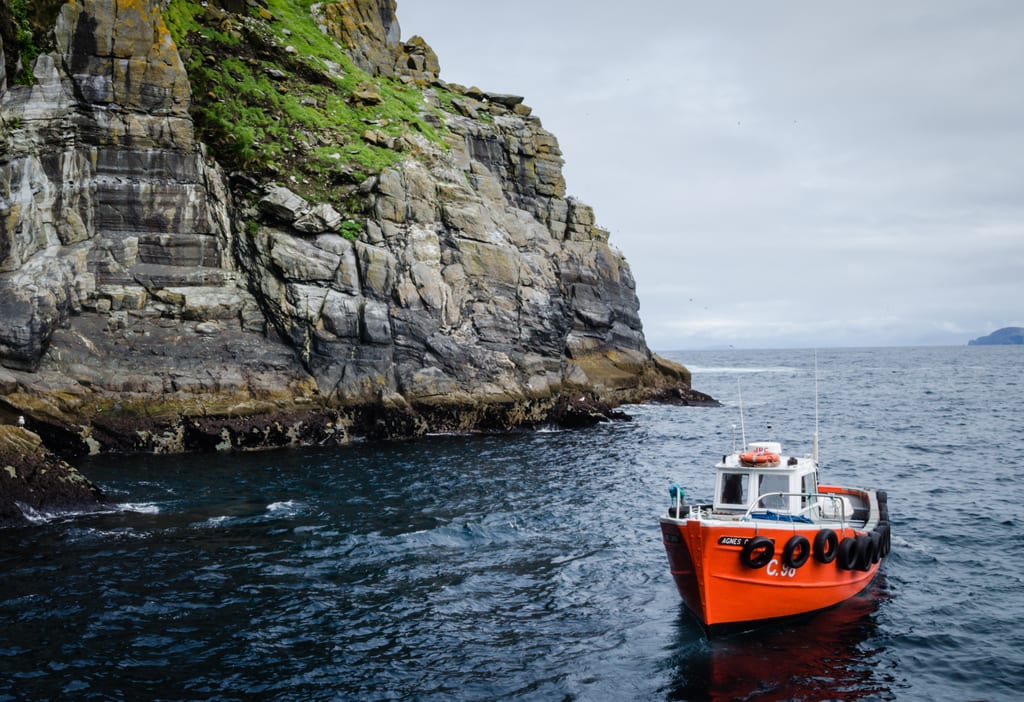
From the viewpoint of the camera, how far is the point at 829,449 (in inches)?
1649

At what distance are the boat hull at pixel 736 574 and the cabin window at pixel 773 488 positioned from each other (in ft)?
7.13

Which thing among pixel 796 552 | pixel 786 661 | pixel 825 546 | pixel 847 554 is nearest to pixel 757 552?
pixel 796 552

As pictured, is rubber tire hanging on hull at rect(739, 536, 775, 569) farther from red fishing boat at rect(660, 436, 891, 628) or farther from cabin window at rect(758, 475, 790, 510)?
cabin window at rect(758, 475, 790, 510)

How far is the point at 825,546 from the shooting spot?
657 inches

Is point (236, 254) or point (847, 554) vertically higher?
point (236, 254)

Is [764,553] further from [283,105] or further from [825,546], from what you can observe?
[283,105]

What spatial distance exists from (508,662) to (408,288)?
2994cm

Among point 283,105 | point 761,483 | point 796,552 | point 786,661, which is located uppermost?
point 283,105

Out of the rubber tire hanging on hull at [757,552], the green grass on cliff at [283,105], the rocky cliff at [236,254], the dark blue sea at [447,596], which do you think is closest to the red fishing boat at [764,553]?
the rubber tire hanging on hull at [757,552]

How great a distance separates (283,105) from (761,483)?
3795 centimetres

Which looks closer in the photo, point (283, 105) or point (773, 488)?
point (773, 488)

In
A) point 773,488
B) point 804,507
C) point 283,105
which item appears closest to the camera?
point 773,488

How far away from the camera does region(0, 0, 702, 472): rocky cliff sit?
35.1 metres

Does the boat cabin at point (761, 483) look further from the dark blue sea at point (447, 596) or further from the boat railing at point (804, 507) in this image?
the dark blue sea at point (447, 596)
